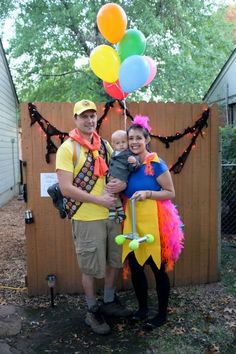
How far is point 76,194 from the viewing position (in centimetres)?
287

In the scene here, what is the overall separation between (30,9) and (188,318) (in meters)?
12.3

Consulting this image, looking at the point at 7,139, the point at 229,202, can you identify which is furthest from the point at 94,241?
the point at 7,139

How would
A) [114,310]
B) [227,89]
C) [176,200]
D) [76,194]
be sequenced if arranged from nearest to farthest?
[76,194]
[114,310]
[176,200]
[227,89]

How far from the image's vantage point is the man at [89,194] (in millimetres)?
2906

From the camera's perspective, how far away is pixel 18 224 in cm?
777

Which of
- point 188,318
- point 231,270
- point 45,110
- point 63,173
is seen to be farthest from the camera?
point 231,270

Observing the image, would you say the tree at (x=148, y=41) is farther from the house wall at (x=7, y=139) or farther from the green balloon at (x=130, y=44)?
the green balloon at (x=130, y=44)

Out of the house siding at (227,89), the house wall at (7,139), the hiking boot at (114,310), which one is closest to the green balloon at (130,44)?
the hiking boot at (114,310)

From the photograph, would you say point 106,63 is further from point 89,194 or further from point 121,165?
point 89,194

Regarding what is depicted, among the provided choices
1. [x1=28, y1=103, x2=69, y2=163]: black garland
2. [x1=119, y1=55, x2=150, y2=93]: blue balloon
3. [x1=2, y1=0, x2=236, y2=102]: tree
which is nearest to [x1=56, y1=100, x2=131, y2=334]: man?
[x1=119, y1=55, x2=150, y2=93]: blue balloon

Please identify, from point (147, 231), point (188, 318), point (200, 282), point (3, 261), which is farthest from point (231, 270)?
point (3, 261)

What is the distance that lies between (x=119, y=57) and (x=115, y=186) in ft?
4.18

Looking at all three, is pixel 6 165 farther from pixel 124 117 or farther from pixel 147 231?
pixel 147 231

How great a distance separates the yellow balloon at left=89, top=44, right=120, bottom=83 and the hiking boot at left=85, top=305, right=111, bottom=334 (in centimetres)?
201
